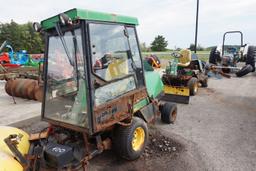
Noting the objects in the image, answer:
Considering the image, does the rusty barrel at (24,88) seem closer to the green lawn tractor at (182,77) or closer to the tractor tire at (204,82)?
the green lawn tractor at (182,77)

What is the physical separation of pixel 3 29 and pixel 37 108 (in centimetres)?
2785

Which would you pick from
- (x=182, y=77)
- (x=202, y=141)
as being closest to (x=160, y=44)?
(x=182, y=77)

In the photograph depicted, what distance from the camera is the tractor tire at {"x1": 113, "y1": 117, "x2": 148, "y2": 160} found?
2867mm

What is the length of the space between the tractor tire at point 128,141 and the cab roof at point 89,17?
1.36 m

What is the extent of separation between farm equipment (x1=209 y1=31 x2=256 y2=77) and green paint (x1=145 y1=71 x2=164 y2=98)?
719 cm

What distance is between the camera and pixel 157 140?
3.71 m

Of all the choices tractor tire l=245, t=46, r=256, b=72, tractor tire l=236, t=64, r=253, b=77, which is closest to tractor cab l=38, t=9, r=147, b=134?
tractor tire l=236, t=64, r=253, b=77

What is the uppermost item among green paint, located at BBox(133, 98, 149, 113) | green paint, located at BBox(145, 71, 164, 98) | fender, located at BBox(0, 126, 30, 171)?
green paint, located at BBox(145, 71, 164, 98)

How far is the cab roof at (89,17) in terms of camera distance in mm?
2316

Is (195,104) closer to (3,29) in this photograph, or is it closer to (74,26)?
(74,26)

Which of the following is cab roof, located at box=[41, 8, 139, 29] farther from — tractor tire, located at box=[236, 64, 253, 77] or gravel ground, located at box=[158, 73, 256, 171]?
tractor tire, located at box=[236, 64, 253, 77]

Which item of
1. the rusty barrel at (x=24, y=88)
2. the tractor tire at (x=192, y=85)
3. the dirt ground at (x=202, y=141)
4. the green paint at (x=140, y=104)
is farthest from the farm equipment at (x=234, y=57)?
the rusty barrel at (x=24, y=88)

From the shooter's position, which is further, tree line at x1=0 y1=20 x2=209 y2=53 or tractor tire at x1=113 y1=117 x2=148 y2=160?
tree line at x1=0 y1=20 x2=209 y2=53

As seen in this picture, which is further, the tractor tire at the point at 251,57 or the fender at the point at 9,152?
the tractor tire at the point at 251,57
